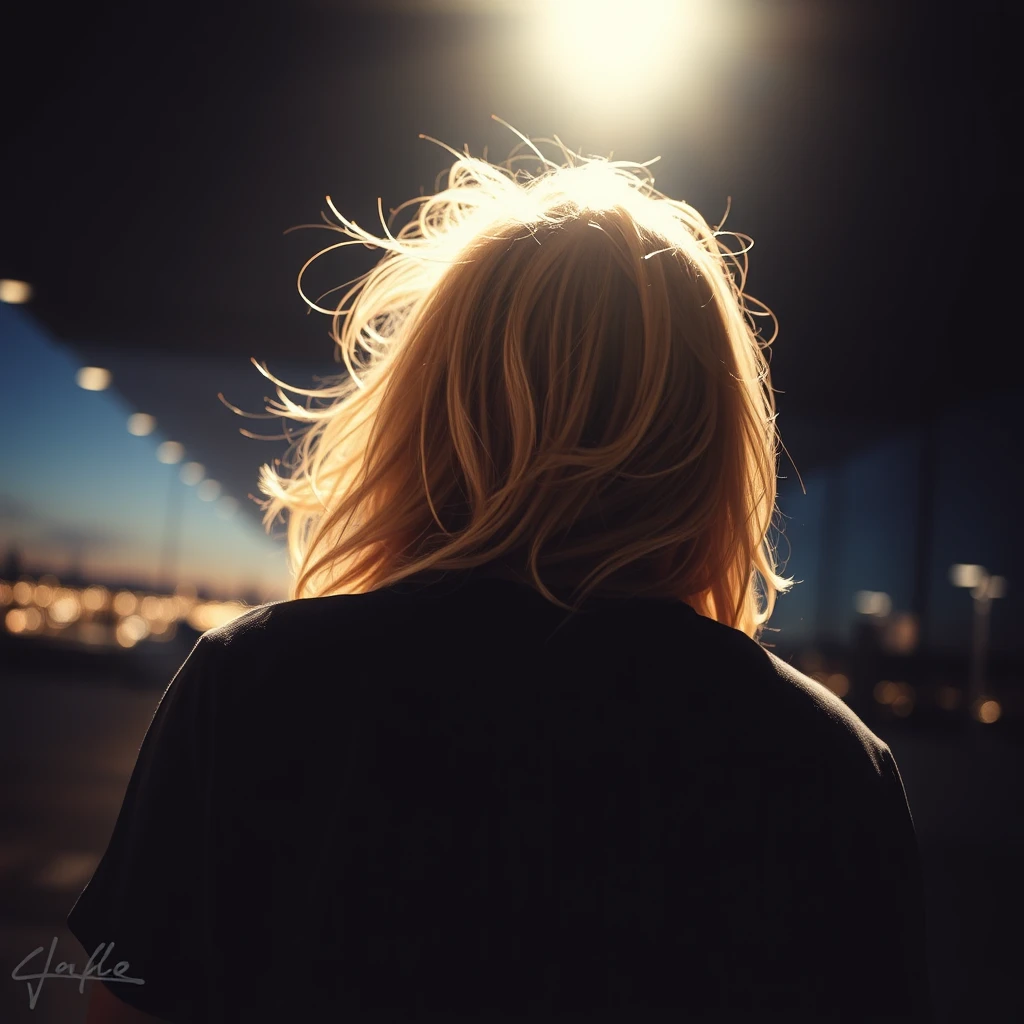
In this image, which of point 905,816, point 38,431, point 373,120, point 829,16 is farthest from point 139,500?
point 905,816

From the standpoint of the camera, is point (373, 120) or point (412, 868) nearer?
point (412, 868)

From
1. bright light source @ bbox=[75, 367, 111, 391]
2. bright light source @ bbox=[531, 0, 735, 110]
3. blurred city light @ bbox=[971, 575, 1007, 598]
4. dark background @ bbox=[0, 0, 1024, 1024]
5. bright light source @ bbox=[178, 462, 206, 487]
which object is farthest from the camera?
blurred city light @ bbox=[971, 575, 1007, 598]

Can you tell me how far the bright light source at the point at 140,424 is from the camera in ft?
21.3

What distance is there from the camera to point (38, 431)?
578 cm

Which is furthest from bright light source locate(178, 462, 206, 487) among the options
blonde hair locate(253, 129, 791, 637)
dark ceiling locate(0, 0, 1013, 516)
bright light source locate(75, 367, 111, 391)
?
blonde hair locate(253, 129, 791, 637)

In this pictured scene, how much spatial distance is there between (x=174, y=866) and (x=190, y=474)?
692 cm

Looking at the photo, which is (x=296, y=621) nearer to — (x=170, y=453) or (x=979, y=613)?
(x=170, y=453)

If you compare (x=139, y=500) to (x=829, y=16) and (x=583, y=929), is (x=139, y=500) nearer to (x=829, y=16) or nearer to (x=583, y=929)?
(x=829, y=16)

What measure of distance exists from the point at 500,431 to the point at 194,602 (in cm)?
693

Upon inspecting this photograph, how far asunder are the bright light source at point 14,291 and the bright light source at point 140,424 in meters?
1.18

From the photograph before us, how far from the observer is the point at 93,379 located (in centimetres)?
618

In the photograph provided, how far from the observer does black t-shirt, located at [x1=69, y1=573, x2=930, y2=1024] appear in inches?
22.1

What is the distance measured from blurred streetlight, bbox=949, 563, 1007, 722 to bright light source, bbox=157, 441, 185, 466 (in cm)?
707

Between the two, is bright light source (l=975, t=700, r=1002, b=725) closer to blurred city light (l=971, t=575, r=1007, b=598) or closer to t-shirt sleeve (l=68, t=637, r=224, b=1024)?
blurred city light (l=971, t=575, r=1007, b=598)
